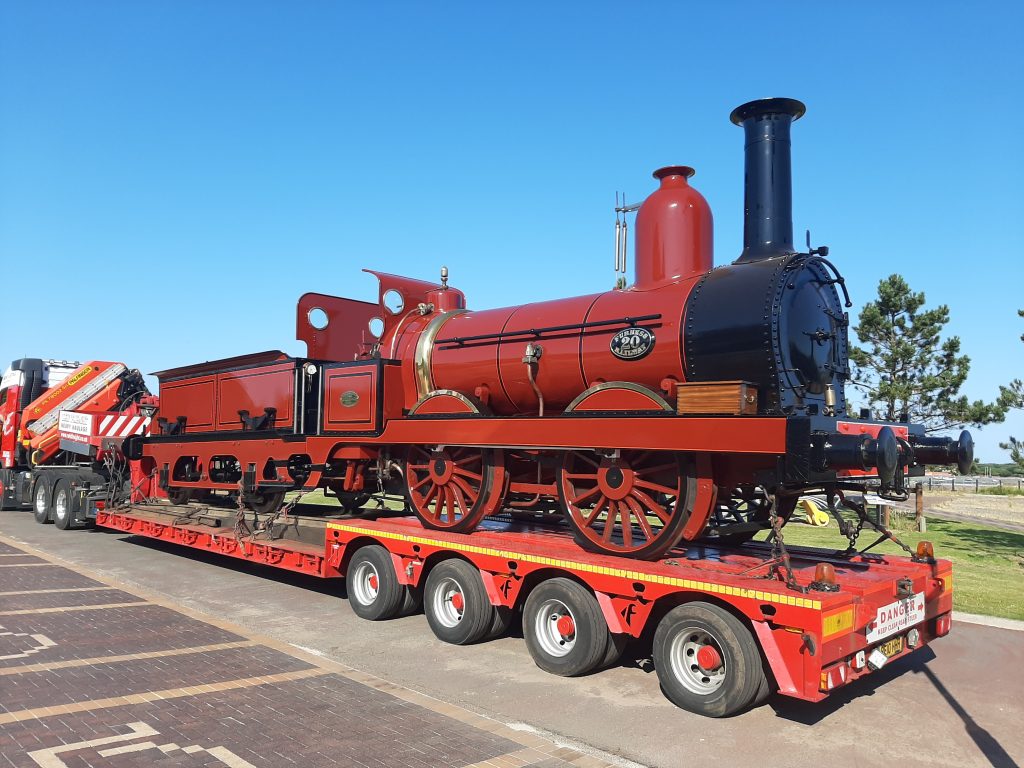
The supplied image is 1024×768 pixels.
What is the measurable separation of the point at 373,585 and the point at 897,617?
4.94m

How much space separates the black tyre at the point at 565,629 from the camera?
6051 mm

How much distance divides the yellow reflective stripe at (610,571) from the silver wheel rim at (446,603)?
14.8 inches

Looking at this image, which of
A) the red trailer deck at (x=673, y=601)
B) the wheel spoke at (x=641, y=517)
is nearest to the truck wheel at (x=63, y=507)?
the red trailer deck at (x=673, y=601)

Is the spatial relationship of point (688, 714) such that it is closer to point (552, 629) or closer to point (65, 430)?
point (552, 629)

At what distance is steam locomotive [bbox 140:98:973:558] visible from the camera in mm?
5871

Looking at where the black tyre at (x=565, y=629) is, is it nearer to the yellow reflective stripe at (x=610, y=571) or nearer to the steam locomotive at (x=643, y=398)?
the yellow reflective stripe at (x=610, y=571)

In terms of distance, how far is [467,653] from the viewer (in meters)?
6.84

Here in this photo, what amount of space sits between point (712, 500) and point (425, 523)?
331 cm

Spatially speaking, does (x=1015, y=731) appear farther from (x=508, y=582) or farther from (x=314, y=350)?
(x=314, y=350)

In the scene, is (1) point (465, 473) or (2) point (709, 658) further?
(1) point (465, 473)

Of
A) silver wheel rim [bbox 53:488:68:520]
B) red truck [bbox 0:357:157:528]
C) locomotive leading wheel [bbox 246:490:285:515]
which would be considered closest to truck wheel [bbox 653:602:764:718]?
locomotive leading wheel [bbox 246:490:285:515]

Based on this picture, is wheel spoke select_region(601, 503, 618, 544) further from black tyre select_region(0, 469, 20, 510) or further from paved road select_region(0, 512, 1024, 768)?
black tyre select_region(0, 469, 20, 510)

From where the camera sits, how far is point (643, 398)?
6.33m

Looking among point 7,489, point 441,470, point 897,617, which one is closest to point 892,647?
point 897,617
